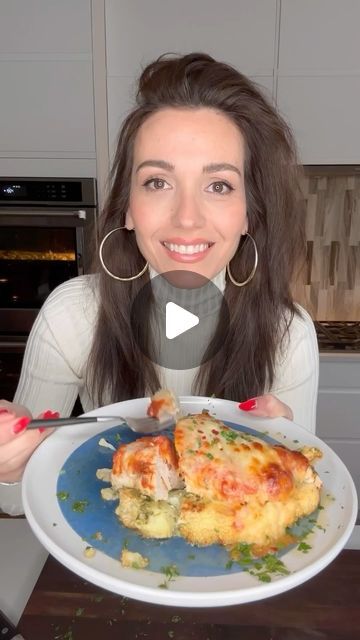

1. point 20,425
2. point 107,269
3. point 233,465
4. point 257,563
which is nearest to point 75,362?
point 107,269

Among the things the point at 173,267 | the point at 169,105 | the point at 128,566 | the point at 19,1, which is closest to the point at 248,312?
the point at 173,267

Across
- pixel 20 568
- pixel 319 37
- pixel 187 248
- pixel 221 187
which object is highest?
pixel 319 37

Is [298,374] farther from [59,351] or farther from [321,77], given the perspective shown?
A: [321,77]

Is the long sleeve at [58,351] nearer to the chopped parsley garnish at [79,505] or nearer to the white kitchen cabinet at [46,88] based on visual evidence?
the chopped parsley garnish at [79,505]

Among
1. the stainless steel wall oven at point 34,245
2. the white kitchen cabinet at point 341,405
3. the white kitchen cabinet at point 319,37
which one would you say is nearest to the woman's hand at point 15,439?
the stainless steel wall oven at point 34,245

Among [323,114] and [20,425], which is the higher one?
[323,114]

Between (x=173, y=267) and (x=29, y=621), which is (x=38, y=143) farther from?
(x=29, y=621)

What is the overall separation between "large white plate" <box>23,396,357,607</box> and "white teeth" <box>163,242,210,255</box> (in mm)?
395

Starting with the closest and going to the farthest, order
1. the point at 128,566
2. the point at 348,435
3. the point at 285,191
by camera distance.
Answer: the point at 128,566
the point at 285,191
the point at 348,435

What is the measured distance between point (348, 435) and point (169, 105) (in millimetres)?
1877

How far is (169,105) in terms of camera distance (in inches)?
43.9

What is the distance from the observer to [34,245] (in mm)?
2494

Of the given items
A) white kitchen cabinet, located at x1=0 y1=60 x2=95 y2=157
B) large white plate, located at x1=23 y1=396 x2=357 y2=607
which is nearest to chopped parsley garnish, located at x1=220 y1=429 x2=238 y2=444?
large white plate, located at x1=23 y1=396 x2=357 y2=607
